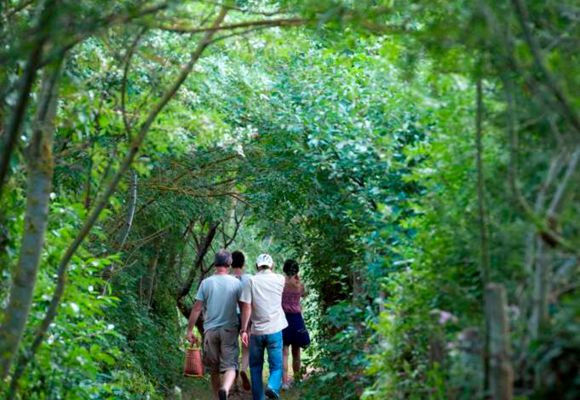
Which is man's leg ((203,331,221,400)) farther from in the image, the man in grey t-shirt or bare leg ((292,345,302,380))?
bare leg ((292,345,302,380))

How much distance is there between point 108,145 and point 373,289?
11.0 feet

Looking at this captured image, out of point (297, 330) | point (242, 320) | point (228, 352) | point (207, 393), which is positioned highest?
point (242, 320)

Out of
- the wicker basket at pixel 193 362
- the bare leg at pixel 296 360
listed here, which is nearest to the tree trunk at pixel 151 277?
the bare leg at pixel 296 360

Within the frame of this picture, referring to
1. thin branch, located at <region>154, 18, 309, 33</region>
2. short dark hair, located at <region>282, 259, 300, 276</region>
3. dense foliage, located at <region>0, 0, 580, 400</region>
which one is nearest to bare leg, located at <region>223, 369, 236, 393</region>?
dense foliage, located at <region>0, 0, 580, 400</region>

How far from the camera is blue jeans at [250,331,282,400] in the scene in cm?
1208

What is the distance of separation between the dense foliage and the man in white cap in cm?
76

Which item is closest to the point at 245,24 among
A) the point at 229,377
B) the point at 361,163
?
the point at 361,163

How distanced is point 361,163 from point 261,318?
217cm

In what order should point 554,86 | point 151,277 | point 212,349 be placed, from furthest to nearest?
1. point 151,277
2. point 212,349
3. point 554,86

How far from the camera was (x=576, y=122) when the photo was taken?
4.59 metres

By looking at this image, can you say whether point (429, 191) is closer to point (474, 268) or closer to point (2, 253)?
point (474, 268)

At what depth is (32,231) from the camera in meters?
6.45

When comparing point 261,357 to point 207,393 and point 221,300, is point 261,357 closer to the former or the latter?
point 221,300

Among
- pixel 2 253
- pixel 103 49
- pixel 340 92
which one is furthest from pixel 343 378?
pixel 2 253
